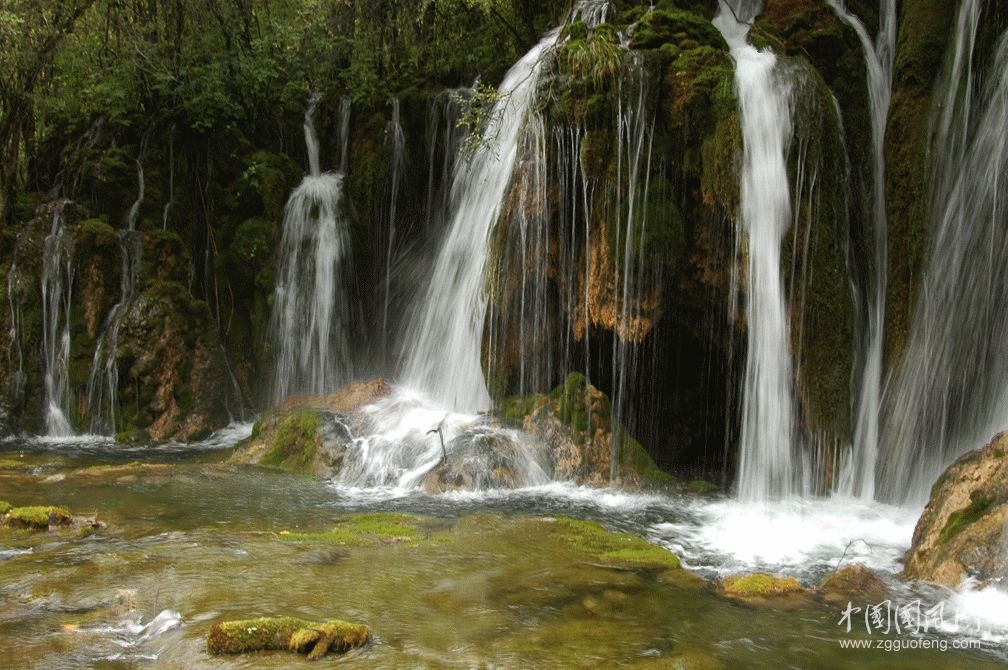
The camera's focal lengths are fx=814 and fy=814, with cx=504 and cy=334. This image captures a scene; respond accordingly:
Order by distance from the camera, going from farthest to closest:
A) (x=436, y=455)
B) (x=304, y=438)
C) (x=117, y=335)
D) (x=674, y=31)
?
(x=117, y=335)
(x=674, y=31)
(x=304, y=438)
(x=436, y=455)

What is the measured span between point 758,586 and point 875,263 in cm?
640

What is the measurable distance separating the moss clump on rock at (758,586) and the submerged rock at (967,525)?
48.9 inches

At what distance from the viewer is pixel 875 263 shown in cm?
1106

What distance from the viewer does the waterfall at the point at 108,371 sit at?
46.2ft

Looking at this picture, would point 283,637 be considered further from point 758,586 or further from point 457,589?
point 758,586

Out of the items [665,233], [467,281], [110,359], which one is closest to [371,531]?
[665,233]

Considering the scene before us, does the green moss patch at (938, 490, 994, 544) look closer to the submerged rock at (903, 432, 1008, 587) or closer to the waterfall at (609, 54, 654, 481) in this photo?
the submerged rock at (903, 432, 1008, 587)

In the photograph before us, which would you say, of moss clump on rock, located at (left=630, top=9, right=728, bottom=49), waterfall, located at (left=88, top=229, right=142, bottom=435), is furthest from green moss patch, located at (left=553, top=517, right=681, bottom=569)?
waterfall, located at (left=88, top=229, right=142, bottom=435)

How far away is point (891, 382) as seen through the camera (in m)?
10.3

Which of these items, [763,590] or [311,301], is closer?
[763,590]

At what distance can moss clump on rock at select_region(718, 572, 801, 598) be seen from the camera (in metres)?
6.20

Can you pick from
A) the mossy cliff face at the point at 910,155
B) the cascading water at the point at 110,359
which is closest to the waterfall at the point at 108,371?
the cascading water at the point at 110,359

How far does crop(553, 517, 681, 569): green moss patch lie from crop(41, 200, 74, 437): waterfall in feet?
33.3

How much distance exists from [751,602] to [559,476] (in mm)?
4655
